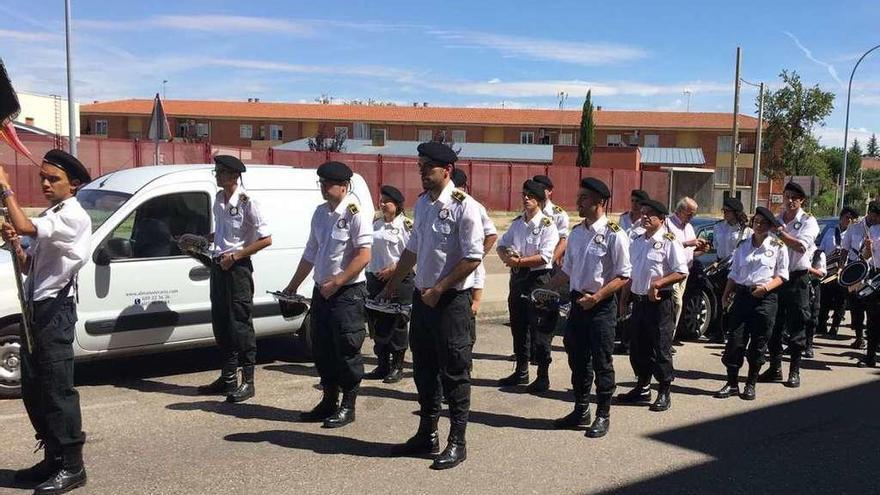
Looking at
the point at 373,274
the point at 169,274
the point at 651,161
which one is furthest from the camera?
the point at 651,161

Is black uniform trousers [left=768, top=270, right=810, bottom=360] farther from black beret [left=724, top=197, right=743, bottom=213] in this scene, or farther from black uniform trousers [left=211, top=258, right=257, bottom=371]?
black uniform trousers [left=211, top=258, right=257, bottom=371]

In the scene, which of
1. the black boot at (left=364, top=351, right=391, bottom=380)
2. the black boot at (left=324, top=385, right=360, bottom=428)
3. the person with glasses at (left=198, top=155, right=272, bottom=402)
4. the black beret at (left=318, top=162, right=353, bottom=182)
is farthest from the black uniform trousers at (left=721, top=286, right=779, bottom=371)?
the person with glasses at (left=198, top=155, right=272, bottom=402)

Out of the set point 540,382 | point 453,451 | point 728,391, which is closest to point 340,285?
point 453,451

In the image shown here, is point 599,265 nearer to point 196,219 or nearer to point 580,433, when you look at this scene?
point 580,433

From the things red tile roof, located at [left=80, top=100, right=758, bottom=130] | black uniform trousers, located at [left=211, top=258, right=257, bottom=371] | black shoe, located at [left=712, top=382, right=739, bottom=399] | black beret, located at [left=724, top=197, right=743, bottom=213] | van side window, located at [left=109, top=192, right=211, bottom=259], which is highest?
red tile roof, located at [left=80, top=100, right=758, bottom=130]

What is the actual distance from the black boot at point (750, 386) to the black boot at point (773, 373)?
683mm

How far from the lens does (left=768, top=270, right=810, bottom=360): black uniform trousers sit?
23.9 ft

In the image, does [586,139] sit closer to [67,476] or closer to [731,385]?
[731,385]

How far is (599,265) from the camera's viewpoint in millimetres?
5469

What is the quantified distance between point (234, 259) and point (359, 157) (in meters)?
26.6

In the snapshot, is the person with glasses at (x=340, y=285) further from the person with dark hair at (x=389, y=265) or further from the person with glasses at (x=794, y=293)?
the person with glasses at (x=794, y=293)

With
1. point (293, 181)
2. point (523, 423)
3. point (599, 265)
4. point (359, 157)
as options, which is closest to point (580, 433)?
point (523, 423)

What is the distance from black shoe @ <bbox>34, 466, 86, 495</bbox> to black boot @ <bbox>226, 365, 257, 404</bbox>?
5.96 ft

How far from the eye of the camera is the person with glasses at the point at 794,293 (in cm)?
730
